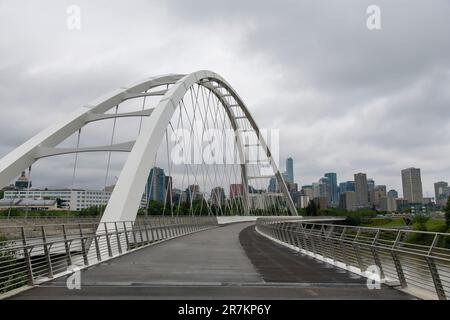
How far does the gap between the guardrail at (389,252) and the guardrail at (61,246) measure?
5.88 metres

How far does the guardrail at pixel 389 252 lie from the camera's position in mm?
6781

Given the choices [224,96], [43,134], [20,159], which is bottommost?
[20,159]

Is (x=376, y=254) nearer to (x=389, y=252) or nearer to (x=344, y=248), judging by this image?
(x=389, y=252)

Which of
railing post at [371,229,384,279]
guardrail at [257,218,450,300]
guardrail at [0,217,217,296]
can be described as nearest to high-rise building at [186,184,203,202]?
guardrail at [0,217,217,296]

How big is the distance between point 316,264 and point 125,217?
8.60m

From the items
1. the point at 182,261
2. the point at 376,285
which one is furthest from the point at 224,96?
the point at 376,285

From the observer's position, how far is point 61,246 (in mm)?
10234

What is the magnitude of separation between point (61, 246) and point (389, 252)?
671 cm

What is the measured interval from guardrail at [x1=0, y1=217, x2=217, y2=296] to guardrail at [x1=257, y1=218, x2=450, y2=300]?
5.88 m

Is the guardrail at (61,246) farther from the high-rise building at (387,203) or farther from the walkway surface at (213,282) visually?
the high-rise building at (387,203)

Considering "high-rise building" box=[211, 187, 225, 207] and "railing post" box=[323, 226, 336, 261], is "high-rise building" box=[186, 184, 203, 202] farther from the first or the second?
"railing post" box=[323, 226, 336, 261]

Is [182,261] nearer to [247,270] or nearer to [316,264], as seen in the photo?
[247,270]

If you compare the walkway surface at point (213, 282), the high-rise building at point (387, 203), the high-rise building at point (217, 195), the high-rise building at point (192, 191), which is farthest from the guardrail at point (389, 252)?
the high-rise building at point (387, 203)
